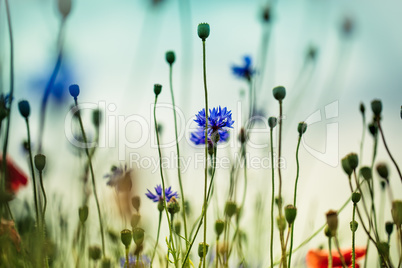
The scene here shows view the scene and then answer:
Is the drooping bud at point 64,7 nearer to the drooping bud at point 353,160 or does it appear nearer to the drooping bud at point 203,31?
the drooping bud at point 203,31

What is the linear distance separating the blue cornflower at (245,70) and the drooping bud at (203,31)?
866 mm

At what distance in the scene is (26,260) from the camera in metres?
0.92

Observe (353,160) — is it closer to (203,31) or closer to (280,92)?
(280,92)

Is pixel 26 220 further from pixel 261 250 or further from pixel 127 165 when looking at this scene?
pixel 261 250

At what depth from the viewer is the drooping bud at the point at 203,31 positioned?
0.89 meters

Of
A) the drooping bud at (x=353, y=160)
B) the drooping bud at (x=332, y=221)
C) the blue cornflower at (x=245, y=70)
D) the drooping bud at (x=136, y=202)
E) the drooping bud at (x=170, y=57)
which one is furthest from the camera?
the blue cornflower at (x=245, y=70)

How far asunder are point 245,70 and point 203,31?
90 centimetres

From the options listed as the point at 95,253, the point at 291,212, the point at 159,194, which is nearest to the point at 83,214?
the point at 95,253

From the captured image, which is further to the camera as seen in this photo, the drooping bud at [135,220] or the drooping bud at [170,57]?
the drooping bud at [170,57]

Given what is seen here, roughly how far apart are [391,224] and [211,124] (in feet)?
A: 1.41

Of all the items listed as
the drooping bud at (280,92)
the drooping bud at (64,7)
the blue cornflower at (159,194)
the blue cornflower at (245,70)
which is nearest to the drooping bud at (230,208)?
the blue cornflower at (159,194)

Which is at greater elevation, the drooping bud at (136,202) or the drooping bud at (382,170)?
the drooping bud at (382,170)

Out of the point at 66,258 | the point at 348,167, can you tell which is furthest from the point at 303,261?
the point at 66,258

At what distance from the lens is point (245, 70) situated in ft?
5.83
